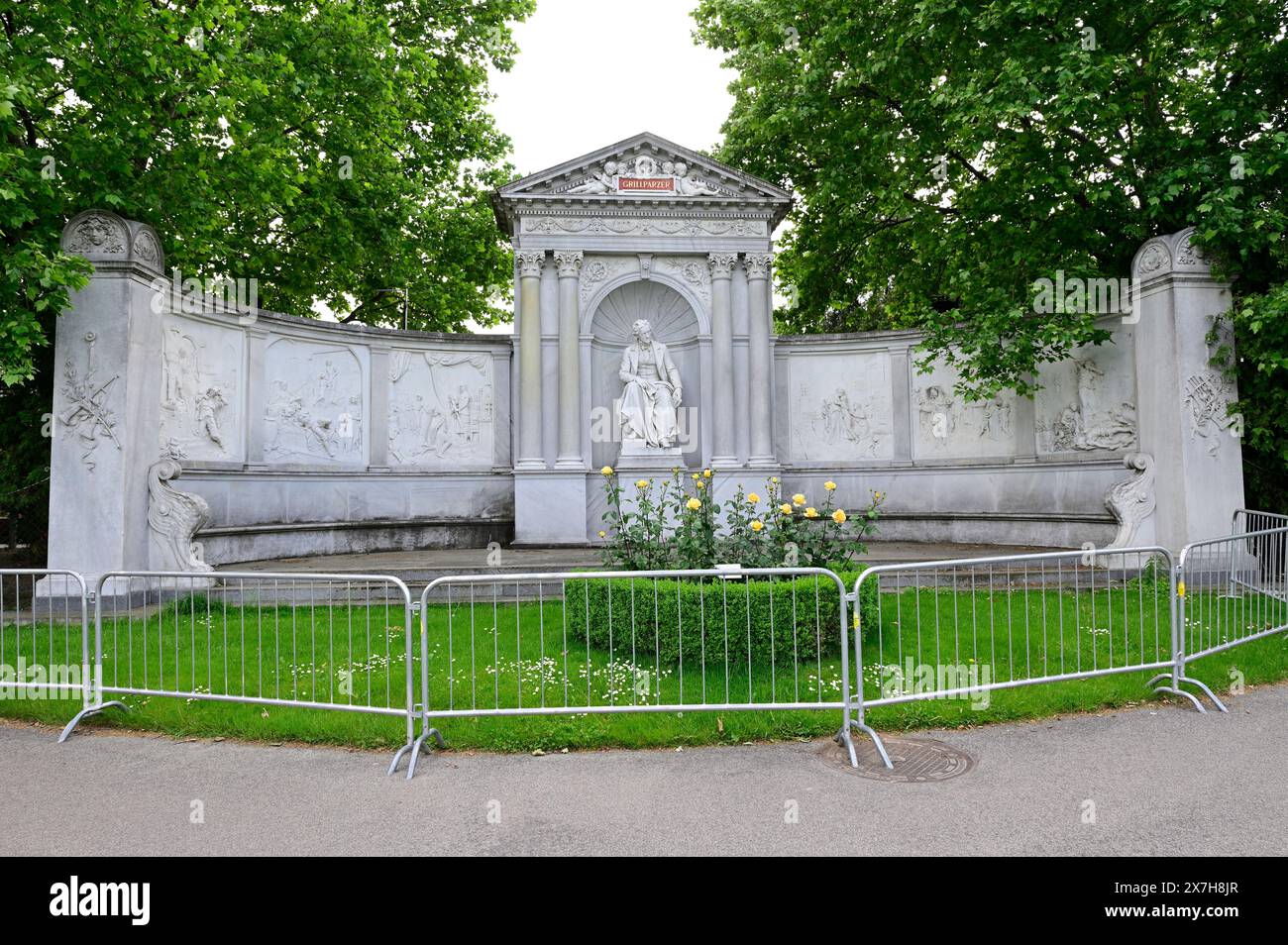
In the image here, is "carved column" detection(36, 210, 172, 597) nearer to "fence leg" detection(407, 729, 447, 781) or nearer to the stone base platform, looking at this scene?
the stone base platform

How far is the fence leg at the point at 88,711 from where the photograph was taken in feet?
18.4

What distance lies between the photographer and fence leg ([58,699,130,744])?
559 centimetres

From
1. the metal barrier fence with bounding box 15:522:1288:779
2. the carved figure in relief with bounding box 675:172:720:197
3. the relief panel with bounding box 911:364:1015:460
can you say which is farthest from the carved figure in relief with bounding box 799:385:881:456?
the metal barrier fence with bounding box 15:522:1288:779

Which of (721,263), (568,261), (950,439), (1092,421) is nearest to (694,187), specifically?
(721,263)

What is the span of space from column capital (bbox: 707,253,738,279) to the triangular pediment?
99cm

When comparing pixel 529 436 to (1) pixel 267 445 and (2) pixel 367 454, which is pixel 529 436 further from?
(1) pixel 267 445

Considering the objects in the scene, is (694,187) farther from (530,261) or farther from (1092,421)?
(1092,421)

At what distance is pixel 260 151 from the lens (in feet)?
35.7

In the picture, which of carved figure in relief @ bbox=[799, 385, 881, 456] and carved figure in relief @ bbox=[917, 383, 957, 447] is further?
carved figure in relief @ bbox=[799, 385, 881, 456]

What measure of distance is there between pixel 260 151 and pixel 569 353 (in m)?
6.27

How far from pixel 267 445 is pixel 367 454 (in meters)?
1.93

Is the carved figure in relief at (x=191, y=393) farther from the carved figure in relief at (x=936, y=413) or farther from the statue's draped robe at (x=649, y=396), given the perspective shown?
the carved figure in relief at (x=936, y=413)

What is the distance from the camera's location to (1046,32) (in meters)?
11.4

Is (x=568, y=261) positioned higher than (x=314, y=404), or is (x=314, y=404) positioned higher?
(x=568, y=261)
